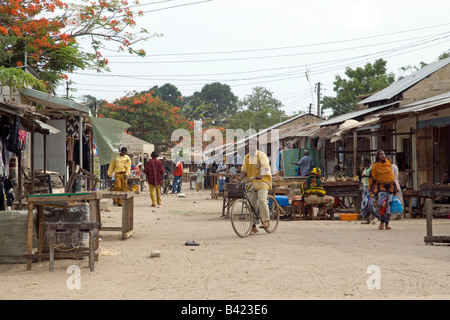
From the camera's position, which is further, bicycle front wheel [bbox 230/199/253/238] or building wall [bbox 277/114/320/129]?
building wall [bbox 277/114/320/129]

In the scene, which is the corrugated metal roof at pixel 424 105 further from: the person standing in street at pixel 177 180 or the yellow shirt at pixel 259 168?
the person standing in street at pixel 177 180

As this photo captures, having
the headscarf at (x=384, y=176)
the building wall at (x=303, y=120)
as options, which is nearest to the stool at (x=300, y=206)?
the headscarf at (x=384, y=176)

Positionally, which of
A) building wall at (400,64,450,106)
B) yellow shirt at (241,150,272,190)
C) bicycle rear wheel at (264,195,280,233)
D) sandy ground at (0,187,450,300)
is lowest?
sandy ground at (0,187,450,300)

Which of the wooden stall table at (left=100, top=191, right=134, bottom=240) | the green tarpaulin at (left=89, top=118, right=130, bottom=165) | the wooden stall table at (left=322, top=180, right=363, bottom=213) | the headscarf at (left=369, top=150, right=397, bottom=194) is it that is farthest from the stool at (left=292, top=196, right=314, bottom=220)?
the wooden stall table at (left=100, top=191, right=134, bottom=240)

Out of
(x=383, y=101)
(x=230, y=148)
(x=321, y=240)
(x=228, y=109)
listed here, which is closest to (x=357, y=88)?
(x=230, y=148)

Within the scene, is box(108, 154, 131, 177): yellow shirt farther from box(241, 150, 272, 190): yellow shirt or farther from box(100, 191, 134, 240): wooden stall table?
box(241, 150, 272, 190): yellow shirt

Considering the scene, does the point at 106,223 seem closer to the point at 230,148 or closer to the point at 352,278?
the point at 352,278

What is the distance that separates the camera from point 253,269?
24.4 feet

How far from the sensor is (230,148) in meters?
35.9

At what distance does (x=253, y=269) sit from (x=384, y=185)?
20.7 ft

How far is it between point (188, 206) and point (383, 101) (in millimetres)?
8765

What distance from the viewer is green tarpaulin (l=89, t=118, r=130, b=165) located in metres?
12.4

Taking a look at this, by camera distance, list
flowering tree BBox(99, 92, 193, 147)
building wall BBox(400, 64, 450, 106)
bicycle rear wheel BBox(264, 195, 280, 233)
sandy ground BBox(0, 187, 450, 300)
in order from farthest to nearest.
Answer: flowering tree BBox(99, 92, 193, 147), building wall BBox(400, 64, 450, 106), bicycle rear wheel BBox(264, 195, 280, 233), sandy ground BBox(0, 187, 450, 300)

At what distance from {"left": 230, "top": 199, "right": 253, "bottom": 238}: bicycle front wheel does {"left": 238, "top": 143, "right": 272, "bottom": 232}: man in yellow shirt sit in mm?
286
